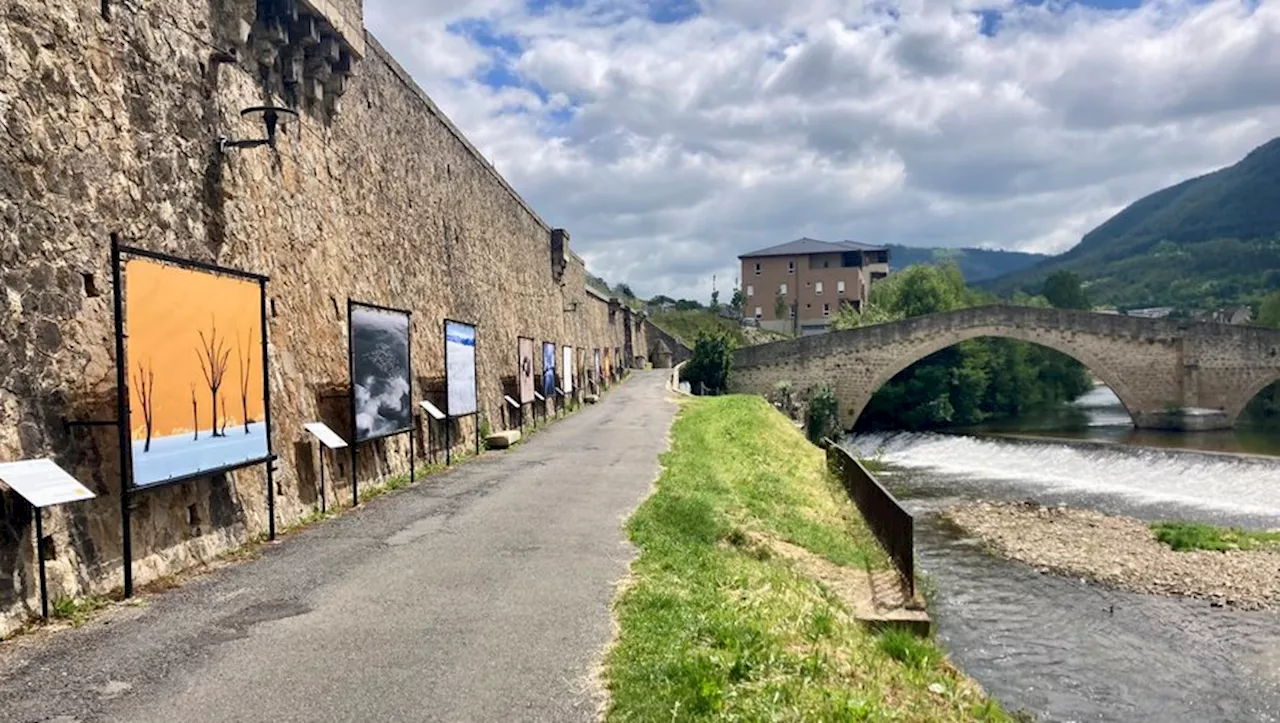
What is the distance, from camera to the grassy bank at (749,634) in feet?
16.0

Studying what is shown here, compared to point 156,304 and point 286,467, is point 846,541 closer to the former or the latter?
point 286,467

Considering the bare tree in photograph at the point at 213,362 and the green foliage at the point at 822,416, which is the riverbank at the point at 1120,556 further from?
the green foliage at the point at 822,416

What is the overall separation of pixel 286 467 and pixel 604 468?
6385 mm

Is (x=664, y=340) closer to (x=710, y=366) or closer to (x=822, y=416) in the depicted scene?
(x=710, y=366)

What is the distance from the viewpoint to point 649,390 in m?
39.8

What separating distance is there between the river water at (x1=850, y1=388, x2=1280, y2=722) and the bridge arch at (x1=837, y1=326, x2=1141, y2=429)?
1676 cm

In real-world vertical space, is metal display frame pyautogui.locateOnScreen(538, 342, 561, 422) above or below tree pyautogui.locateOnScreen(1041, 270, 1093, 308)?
below

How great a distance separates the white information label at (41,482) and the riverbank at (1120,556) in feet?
52.1

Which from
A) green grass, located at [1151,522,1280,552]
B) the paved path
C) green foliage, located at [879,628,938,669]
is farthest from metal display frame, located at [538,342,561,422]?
green foliage, located at [879,628,938,669]

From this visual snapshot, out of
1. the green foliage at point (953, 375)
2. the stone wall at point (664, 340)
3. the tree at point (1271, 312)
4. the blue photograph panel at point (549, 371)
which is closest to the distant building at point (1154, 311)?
the green foliage at point (953, 375)

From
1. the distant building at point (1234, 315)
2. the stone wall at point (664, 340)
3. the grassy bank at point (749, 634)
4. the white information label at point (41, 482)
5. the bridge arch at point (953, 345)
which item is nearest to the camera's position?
the grassy bank at point (749, 634)

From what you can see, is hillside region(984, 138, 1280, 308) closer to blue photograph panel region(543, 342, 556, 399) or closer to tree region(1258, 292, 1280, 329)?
tree region(1258, 292, 1280, 329)

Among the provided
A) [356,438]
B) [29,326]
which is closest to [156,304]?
[29,326]

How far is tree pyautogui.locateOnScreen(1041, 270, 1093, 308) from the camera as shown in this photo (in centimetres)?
8731
